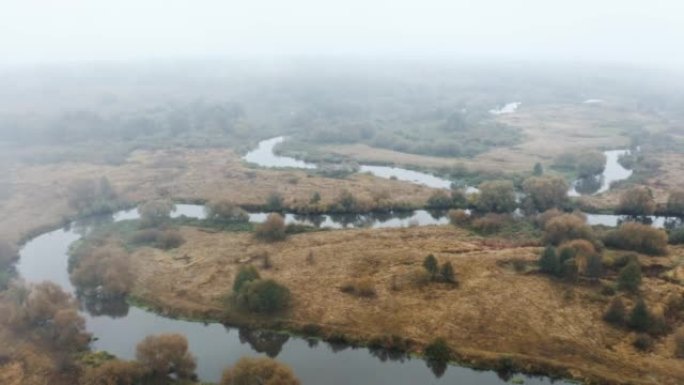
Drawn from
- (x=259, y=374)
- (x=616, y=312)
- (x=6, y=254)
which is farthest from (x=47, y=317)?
(x=616, y=312)

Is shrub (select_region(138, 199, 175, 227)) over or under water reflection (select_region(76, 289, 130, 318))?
over

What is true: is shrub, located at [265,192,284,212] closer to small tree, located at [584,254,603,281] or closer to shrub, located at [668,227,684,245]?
small tree, located at [584,254,603,281]

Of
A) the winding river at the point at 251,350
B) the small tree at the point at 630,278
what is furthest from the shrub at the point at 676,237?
the winding river at the point at 251,350

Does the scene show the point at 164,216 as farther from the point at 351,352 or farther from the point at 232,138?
the point at 232,138

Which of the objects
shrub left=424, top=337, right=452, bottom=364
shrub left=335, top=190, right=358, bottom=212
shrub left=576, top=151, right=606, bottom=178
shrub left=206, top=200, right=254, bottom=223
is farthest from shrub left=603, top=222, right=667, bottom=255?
shrub left=206, top=200, right=254, bottom=223

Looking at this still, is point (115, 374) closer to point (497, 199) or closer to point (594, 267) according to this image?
point (594, 267)

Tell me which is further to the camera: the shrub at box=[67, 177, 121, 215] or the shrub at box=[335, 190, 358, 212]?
the shrub at box=[67, 177, 121, 215]
